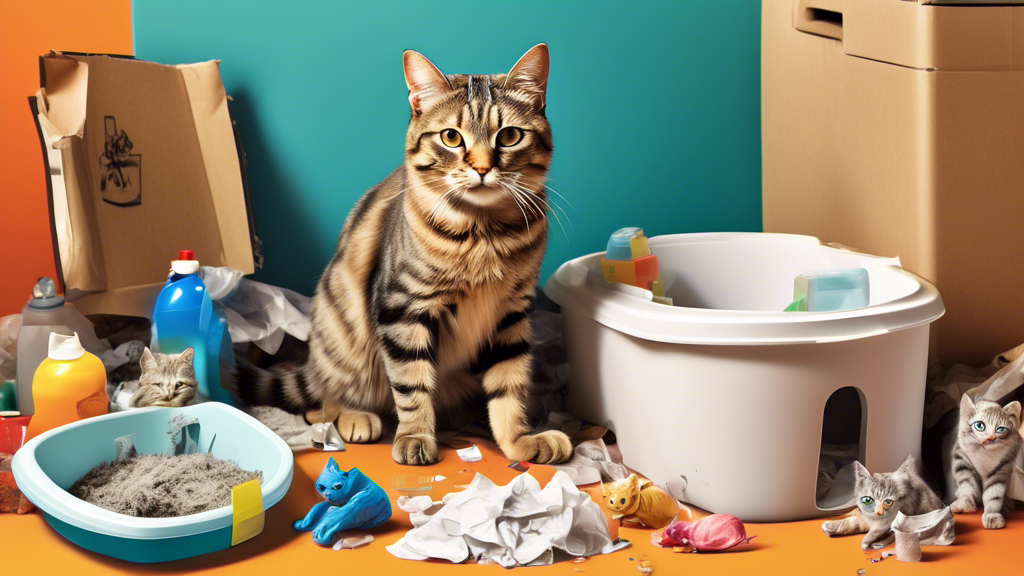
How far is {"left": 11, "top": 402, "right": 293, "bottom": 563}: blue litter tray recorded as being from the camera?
3.67 ft

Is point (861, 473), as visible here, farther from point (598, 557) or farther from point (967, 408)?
point (598, 557)

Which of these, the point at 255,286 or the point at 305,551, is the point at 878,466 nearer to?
the point at 305,551

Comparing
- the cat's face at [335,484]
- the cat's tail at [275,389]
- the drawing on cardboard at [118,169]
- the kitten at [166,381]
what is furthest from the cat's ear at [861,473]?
the drawing on cardboard at [118,169]

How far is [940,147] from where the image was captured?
4.64ft

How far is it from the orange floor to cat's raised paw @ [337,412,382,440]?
1.04 feet

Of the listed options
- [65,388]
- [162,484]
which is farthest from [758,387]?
[65,388]

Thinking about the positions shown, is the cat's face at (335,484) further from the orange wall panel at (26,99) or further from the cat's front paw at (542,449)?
the orange wall panel at (26,99)

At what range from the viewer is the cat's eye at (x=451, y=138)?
1368 mm

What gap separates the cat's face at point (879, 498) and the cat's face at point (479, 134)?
71 centimetres

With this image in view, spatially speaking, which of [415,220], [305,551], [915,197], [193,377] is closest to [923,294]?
[915,197]

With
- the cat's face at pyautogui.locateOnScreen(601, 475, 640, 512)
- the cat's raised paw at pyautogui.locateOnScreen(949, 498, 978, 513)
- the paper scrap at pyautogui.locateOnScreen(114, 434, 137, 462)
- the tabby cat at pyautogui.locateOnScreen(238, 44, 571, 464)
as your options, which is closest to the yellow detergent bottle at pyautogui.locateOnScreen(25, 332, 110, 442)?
the paper scrap at pyautogui.locateOnScreen(114, 434, 137, 462)

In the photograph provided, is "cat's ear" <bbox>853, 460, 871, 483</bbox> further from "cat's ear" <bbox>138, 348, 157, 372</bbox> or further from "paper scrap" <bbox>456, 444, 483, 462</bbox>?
"cat's ear" <bbox>138, 348, 157, 372</bbox>

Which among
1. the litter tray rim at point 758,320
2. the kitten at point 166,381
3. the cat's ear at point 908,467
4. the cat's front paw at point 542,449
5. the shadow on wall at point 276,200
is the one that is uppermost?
the shadow on wall at point 276,200

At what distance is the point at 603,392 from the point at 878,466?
51 cm
